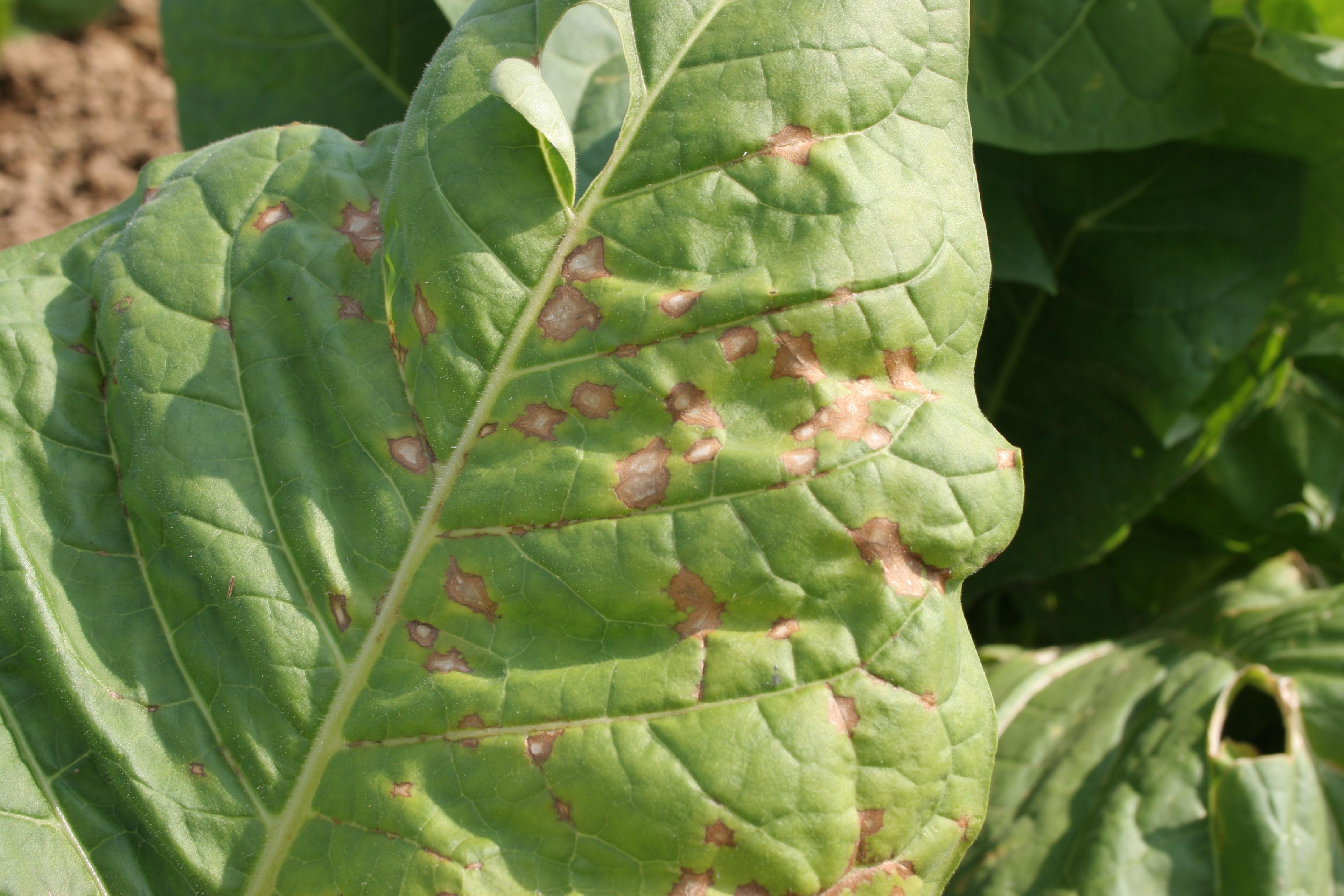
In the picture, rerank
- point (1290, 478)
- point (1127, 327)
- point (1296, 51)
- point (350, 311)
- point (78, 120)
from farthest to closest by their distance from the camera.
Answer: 1. point (78, 120)
2. point (1290, 478)
3. point (1127, 327)
4. point (1296, 51)
5. point (350, 311)

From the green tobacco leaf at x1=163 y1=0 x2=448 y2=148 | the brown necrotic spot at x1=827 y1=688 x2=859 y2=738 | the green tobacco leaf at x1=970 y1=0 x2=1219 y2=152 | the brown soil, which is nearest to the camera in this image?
the brown necrotic spot at x1=827 y1=688 x2=859 y2=738

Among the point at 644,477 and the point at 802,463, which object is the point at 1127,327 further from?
the point at 644,477

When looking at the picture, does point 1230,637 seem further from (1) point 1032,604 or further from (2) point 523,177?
(2) point 523,177

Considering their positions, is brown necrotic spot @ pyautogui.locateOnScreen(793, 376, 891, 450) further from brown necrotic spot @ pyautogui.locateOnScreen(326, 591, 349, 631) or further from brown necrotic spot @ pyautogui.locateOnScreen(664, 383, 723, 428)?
brown necrotic spot @ pyautogui.locateOnScreen(326, 591, 349, 631)

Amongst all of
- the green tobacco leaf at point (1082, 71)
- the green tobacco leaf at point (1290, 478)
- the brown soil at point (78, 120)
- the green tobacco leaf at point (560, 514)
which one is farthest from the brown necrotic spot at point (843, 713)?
the brown soil at point (78, 120)

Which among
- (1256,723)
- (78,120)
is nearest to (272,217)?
(1256,723)

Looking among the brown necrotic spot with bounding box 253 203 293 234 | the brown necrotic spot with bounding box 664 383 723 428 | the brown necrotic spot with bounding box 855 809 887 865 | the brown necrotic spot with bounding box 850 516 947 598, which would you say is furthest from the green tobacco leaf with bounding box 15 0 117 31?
the brown necrotic spot with bounding box 855 809 887 865
